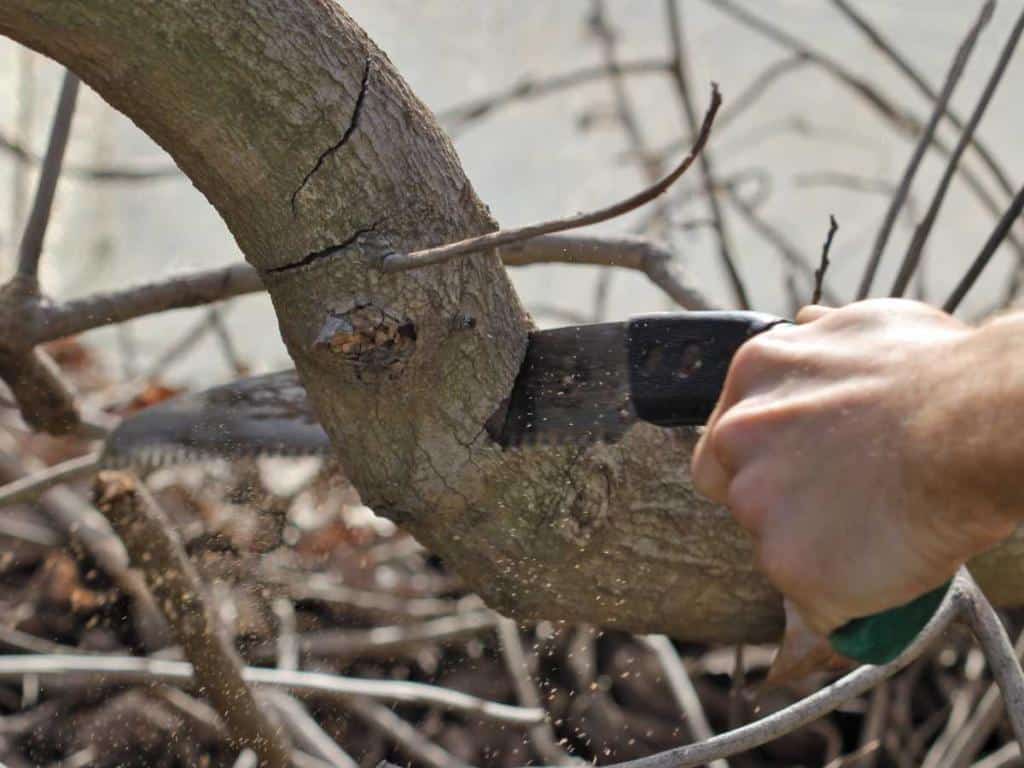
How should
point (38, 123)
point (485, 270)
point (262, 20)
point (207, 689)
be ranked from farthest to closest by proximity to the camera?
point (38, 123), point (207, 689), point (485, 270), point (262, 20)

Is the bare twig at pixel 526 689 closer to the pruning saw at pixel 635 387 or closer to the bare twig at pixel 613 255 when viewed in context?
the bare twig at pixel 613 255

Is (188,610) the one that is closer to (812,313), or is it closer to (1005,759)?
(812,313)

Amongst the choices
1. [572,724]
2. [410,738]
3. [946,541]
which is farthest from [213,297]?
[946,541]

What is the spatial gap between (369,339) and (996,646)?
65cm

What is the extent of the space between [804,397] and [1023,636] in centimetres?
123

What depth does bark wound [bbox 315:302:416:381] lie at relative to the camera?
87cm

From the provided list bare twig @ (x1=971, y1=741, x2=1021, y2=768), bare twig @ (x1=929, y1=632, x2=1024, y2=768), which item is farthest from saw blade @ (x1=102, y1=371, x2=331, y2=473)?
bare twig @ (x1=971, y1=741, x2=1021, y2=768)

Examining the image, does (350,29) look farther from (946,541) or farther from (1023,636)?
(1023,636)

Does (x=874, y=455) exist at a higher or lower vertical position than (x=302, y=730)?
lower

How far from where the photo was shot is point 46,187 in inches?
53.7

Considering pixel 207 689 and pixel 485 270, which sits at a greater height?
pixel 485 270

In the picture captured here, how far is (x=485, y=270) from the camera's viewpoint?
37.4 inches

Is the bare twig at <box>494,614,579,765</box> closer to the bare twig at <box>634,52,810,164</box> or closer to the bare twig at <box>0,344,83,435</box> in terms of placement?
the bare twig at <box>0,344,83,435</box>

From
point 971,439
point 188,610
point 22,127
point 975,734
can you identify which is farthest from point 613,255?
point 22,127
